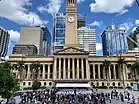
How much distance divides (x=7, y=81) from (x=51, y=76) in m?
58.0

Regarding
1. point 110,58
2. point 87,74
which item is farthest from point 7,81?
point 110,58

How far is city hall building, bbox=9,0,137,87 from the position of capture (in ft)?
312

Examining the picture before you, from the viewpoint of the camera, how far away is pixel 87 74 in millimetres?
93875

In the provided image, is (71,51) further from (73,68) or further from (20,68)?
(20,68)

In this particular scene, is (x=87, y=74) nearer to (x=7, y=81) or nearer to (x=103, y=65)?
(x=103, y=65)

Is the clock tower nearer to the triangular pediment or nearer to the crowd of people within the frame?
the triangular pediment

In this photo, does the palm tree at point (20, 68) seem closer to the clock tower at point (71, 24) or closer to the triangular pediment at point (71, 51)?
the triangular pediment at point (71, 51)

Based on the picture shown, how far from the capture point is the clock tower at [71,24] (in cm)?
10215

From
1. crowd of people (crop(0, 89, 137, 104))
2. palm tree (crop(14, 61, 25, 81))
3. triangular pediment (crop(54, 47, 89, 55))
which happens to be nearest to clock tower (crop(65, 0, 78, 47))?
triangular pediment (crop(54, 47, 89, 55))

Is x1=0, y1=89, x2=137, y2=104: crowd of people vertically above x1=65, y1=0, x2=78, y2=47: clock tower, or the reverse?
x1=65, y1=0, x2=78, y2=47: clock tower

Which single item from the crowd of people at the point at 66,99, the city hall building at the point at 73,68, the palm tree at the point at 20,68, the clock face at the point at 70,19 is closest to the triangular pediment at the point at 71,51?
the city hall building at the point at 73,68

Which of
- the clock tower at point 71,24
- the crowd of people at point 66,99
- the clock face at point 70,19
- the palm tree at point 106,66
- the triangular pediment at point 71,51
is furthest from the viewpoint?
the clock face at point 70,19

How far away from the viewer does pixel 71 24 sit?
105 metres

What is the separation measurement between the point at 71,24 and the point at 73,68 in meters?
23.0
